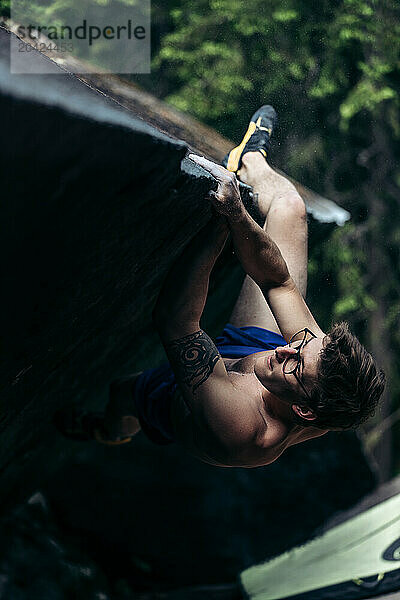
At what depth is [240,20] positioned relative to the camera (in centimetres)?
597

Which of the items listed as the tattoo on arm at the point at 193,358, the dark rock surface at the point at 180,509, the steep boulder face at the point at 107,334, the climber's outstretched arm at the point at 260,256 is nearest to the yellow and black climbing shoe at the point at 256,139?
the steep boulder face at the point at 107,334

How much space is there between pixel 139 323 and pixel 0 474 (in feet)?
3.64

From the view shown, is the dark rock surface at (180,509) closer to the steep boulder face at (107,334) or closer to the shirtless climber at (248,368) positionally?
the steep boulder face at (107,334)

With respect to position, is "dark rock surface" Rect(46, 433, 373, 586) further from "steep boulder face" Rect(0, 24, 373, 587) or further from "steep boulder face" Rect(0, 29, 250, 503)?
"steep boulder face" Rect(0, 29, 250, 503)

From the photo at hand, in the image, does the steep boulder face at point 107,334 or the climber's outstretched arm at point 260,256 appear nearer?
the steep boulder face at point 107,334

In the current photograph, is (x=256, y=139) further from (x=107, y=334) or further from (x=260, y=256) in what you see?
(x=107, y=334)

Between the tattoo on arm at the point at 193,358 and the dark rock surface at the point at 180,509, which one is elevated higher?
the tattoo on arm at the point at 193,358

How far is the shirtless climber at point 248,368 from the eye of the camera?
165 centimetres

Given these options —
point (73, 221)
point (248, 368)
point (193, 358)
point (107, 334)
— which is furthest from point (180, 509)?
point (73, 221)

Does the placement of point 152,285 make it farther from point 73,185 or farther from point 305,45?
point 305,45

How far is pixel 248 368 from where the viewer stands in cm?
192

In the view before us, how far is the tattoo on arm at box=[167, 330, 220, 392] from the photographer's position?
175 cm

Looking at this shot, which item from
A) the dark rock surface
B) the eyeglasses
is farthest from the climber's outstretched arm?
the dark rock surface

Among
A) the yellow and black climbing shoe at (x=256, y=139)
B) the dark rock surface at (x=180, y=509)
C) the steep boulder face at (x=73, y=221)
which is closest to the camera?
the steep boulder face at (x=73, y=221)
